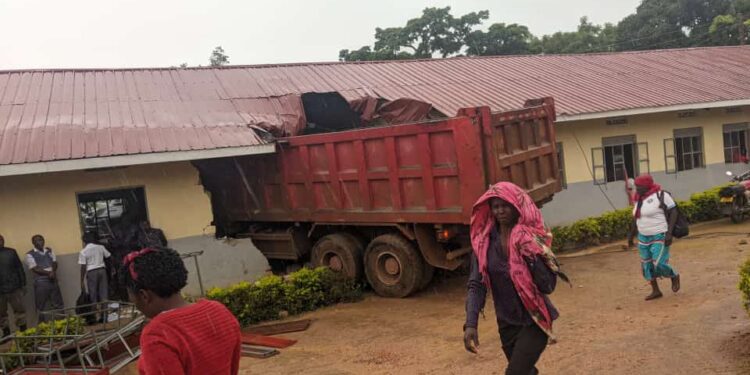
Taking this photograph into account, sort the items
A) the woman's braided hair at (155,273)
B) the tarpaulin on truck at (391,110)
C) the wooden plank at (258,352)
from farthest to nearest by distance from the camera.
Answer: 1. the tarpaulin on truck at (391,110)
2. the wooden plank at (258,352)
3. the woman's braided hair at (155,273)

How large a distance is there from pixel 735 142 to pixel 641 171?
338 centimetres

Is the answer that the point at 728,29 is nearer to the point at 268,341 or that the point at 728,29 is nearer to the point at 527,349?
the point at 268,341

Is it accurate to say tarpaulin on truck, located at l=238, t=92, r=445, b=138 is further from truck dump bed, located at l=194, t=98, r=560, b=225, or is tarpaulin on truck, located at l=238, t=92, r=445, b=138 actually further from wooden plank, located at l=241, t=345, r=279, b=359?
wooden plank, located at l=241, t=345, r=279, b=359

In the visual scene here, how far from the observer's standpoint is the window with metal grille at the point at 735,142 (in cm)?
1492

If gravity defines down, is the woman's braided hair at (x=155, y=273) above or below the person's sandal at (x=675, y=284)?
above

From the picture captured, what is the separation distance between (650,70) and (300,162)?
35.9 ft

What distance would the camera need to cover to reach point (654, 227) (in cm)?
659

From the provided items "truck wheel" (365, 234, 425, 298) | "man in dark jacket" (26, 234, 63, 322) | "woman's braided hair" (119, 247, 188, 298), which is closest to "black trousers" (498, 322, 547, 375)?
Result: "woman's braided hair" (119, 247, 188, 298)

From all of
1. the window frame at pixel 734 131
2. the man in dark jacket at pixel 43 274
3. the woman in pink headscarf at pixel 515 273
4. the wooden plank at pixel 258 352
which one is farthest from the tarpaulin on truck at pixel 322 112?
the window frame at pixel 734 131

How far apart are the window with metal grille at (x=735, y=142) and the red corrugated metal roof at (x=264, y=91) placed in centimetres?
106

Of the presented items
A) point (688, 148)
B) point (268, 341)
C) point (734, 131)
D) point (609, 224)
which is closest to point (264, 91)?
point (268, 341)

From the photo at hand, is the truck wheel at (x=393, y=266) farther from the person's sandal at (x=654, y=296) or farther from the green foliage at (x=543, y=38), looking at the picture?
the green foliage at (x=543, y=38)

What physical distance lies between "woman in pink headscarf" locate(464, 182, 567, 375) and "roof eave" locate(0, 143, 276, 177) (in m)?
6.15

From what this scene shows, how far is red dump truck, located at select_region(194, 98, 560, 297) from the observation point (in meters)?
7.20
